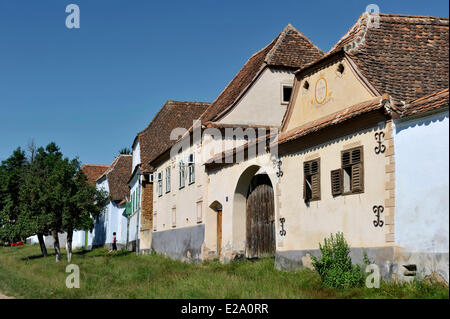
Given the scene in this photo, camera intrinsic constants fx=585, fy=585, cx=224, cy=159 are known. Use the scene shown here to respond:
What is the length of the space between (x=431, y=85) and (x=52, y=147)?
4026cm

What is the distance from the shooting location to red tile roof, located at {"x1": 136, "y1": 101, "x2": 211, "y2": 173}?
34625mm

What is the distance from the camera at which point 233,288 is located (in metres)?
12.7

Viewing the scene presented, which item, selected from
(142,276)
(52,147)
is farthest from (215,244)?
(52,147)

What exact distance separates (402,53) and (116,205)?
33.3 m

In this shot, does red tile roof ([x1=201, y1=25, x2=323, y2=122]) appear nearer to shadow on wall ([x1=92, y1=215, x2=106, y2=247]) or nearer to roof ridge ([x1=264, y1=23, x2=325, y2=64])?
roof ridge ([x1=264, y1=23, x2=325, y2=64])

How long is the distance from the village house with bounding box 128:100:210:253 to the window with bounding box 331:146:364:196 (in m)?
20.5

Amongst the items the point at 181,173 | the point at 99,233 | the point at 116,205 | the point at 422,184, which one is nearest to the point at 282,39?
the point at 181,173

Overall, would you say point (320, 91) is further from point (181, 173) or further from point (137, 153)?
point (137, 153)

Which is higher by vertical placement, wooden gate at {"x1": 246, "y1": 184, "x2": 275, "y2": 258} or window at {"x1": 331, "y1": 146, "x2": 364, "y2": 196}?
window at {"x1": 331, "y1": 146, "x2": 364, "y2": 196}

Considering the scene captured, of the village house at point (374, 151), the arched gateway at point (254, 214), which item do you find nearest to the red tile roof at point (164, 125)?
the arched gateway at point (254, 214)

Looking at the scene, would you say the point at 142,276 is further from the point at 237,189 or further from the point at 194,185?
the point at 194,185

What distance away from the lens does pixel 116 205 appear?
4416cm

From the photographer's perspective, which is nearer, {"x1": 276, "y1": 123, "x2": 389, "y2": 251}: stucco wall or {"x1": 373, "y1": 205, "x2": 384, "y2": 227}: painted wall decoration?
{"x1": 373, "y1": 205, "x2": 384, "y2": 227}: painted wall decoration

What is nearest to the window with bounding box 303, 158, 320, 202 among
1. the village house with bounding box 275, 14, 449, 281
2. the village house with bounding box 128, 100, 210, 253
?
the village house with bounding box 275, 14, 449, 281
